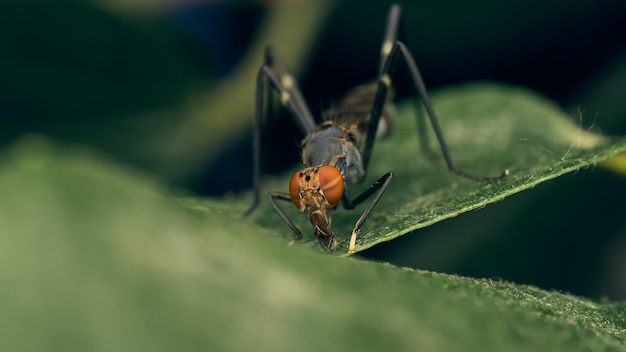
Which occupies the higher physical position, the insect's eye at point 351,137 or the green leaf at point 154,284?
the green leaf at point 154,284

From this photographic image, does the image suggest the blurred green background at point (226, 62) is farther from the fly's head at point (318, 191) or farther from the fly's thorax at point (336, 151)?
the fly's head at point (318, 191)

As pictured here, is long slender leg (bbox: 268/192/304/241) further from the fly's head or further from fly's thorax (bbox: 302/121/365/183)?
fly's thorax (bbox: 302/121/365/183)

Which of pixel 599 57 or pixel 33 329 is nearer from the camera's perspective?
pixel 33 329

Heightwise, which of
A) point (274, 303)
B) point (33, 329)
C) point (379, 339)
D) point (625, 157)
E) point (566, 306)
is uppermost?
point (33, 329)

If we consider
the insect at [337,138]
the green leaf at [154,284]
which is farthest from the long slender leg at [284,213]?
the green leaf at [154,284]

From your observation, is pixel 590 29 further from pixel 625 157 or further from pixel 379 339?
pixel 379 339

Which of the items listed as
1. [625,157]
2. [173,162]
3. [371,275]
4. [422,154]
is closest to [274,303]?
[371,275]
